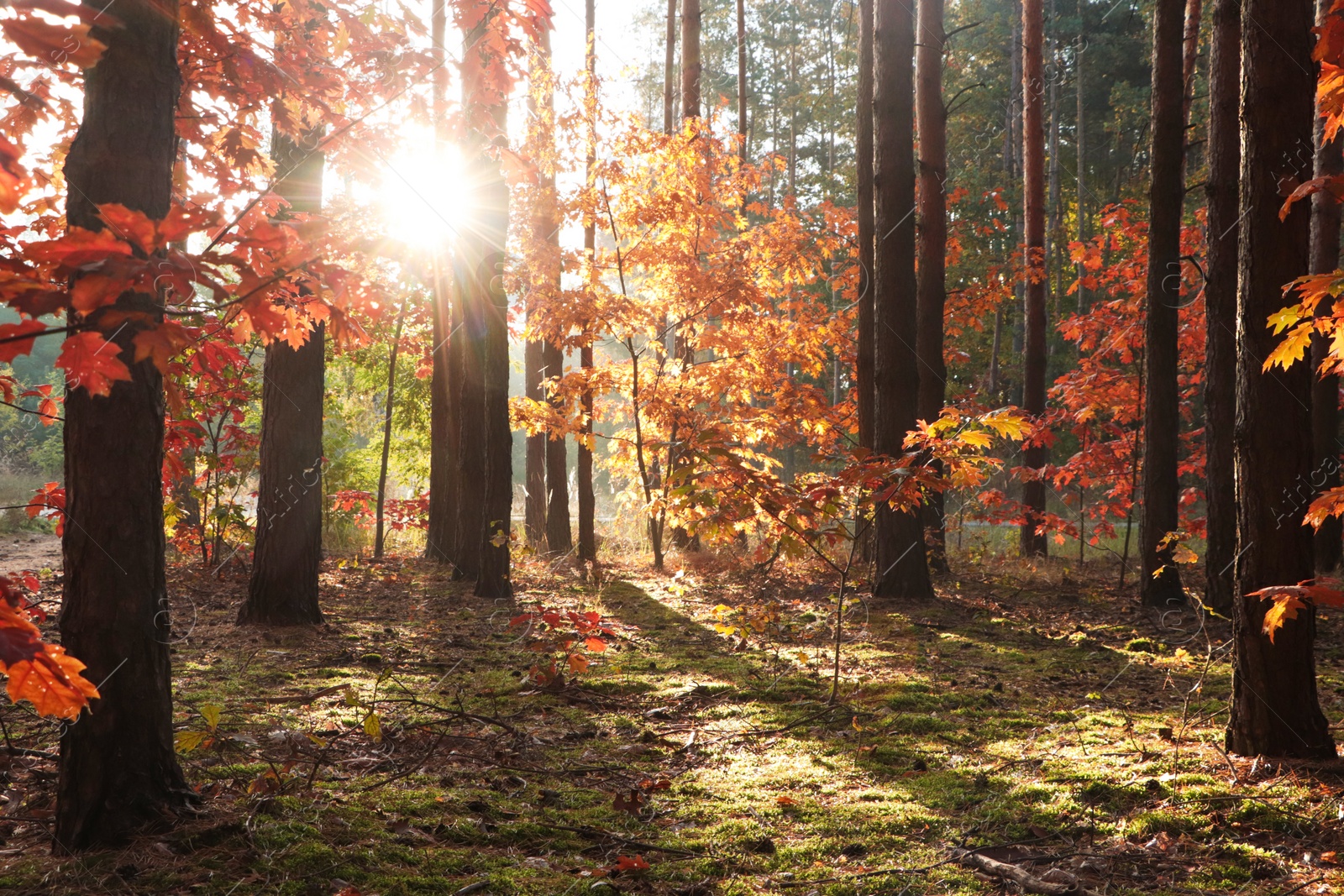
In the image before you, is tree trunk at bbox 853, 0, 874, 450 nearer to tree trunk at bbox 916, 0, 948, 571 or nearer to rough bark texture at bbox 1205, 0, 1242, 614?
tree trunk at bbox 916, 0, 948, 571

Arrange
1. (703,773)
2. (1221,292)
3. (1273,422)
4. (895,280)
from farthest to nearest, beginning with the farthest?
(895,280) < (1221,292) < (703,773) < (1273,422)

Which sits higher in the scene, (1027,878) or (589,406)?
(589,406)

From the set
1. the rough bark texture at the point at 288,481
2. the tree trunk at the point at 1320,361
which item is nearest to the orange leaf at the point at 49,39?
the rough bark texture at the point at 288,481

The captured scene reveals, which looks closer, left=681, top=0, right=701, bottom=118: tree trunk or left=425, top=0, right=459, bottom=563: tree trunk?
left=425, top=0, right=459, bottom=563: tree trunk

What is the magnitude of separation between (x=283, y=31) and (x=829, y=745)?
4.50m

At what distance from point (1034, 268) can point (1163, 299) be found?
4204 mm

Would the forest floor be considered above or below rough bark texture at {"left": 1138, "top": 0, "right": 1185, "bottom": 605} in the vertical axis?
below

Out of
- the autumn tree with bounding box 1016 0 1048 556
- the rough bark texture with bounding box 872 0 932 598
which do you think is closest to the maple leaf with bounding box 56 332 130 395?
the rough bark texture with bounding box 872 0 932 598

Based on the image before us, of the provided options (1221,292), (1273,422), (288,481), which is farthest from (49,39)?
(1221,292)

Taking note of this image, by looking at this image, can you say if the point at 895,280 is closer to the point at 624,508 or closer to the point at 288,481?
the point at 288,481

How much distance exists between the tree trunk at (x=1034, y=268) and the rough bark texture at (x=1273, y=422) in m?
8.02

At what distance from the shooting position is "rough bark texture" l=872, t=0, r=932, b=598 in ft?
24.4

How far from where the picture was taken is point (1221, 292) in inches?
257

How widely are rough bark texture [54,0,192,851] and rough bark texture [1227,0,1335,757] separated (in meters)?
3.83
